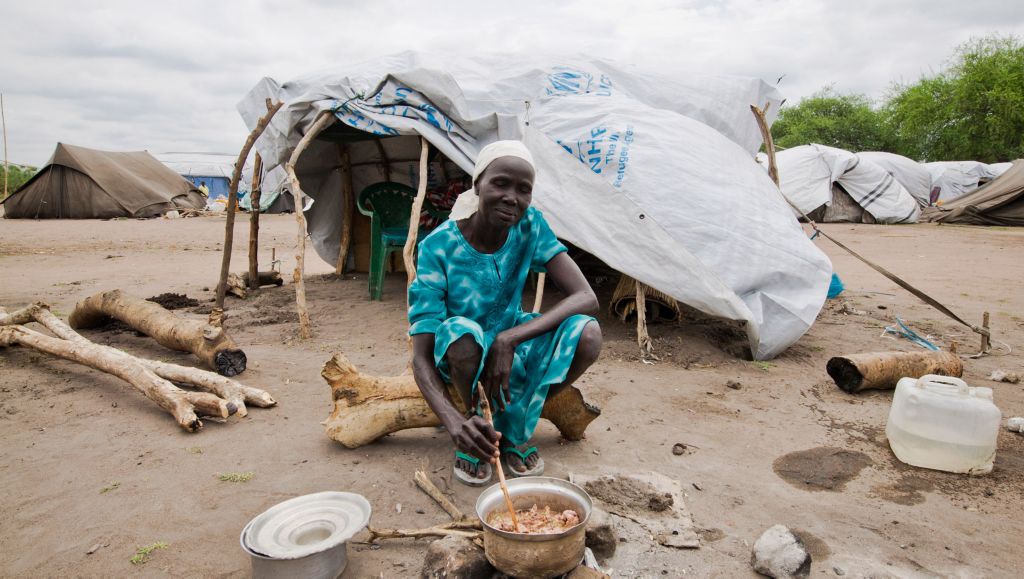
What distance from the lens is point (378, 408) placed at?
2516 mm

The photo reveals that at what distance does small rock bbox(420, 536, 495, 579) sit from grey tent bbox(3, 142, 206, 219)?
725 inches

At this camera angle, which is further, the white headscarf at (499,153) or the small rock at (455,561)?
the white headscarf at (499,153)

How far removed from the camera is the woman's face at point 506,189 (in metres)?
2.09

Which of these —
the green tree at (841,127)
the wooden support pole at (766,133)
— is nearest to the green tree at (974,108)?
the green tree at (841,127)

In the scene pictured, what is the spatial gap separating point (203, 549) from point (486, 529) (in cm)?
94

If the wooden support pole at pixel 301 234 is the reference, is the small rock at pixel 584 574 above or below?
below

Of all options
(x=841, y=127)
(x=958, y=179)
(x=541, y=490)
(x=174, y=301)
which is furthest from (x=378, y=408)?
(x=841, y=127)

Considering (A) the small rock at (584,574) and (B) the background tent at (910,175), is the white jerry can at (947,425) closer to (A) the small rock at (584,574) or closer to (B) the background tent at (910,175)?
(A) the small rock at (584,574)

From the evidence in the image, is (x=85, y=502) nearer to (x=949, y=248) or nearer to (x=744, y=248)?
(x=744, y=248)

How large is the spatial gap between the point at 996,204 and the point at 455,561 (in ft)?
58.1

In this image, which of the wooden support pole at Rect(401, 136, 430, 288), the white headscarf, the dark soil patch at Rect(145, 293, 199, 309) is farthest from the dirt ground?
the white headscarf

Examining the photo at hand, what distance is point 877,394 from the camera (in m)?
3.32

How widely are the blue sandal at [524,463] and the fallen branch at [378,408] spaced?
22cm

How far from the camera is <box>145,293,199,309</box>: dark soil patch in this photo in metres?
A: 5.41
